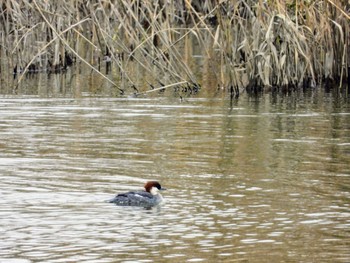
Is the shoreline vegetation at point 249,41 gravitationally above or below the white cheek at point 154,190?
above

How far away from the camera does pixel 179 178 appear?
44.9 ft

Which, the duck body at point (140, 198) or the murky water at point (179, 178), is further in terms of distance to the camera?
the duck body at point (140, 198)

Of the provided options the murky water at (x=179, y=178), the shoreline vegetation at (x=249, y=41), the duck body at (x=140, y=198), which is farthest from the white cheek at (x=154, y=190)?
the shoreline vegetation at (x=249, y=41)

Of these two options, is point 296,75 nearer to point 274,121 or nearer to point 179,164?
point 274,121

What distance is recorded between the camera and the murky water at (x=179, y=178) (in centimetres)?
1011

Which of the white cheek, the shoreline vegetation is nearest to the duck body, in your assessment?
the white cheek

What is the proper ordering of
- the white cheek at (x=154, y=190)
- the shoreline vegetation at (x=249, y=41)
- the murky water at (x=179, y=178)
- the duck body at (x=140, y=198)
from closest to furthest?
the murky water at (x=179, y=178), the duck body at (x=140, y=198), the white cheek at (x=154, y=190), the shoreline vegetation at (x=249, y=41)

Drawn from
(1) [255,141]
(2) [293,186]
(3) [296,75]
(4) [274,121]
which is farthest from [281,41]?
(2) [293,186]

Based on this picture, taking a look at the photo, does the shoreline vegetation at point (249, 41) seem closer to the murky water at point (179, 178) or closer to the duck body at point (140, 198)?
the murky water at point (179, 178)

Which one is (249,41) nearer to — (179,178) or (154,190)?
(179,178)

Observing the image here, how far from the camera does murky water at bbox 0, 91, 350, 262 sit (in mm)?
10109

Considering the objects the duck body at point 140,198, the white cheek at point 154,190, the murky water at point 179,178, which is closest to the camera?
the murky water at point 179,178

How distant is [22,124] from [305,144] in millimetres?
4798

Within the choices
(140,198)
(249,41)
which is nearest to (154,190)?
(140,198)
